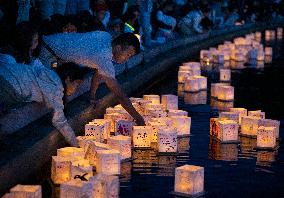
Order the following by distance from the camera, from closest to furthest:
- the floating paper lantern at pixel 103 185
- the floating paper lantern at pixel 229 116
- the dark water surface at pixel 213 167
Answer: the floating paper lantern at pixel 103 185 < the dark water surface at pixel 213 167 < the floating paper lantern at pixel 229 116

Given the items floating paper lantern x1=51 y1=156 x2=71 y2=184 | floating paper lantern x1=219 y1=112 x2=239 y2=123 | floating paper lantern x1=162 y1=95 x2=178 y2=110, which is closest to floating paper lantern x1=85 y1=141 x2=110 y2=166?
floating paper lantern x1=51 y1=156 x2=71 y2=184

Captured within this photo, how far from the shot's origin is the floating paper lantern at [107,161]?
6827 mm

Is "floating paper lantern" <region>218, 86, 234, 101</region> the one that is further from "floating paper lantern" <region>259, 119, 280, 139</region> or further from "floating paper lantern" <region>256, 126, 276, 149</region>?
"floating paper lantern" <region>256, 126, 276, 149</region>

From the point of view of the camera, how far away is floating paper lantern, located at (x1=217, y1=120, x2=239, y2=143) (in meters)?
8.48

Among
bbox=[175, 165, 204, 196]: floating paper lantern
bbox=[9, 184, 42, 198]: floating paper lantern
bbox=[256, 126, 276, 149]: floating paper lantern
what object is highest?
bbox=[256, 126, 276, 149]: floating paper lantern

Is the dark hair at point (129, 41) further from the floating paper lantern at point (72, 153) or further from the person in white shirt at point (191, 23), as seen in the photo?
the person in white shirt at point (191, 23)

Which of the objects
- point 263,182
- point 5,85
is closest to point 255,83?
point 263,182

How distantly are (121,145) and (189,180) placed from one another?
128cm

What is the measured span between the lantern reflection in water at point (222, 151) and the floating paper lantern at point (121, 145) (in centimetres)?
89

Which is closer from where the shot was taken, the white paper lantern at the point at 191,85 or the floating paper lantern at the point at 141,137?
the floating paper lantern at the point at 141,137

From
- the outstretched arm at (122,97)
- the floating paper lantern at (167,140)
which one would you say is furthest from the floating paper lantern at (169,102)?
the floating paper lantern at (167,140)

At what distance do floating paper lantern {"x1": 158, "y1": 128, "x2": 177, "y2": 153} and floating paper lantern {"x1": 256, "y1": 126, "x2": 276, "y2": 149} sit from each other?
1006 mm

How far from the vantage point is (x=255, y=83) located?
44.9 ft

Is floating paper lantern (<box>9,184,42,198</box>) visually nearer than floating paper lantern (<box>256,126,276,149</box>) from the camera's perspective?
Yes
